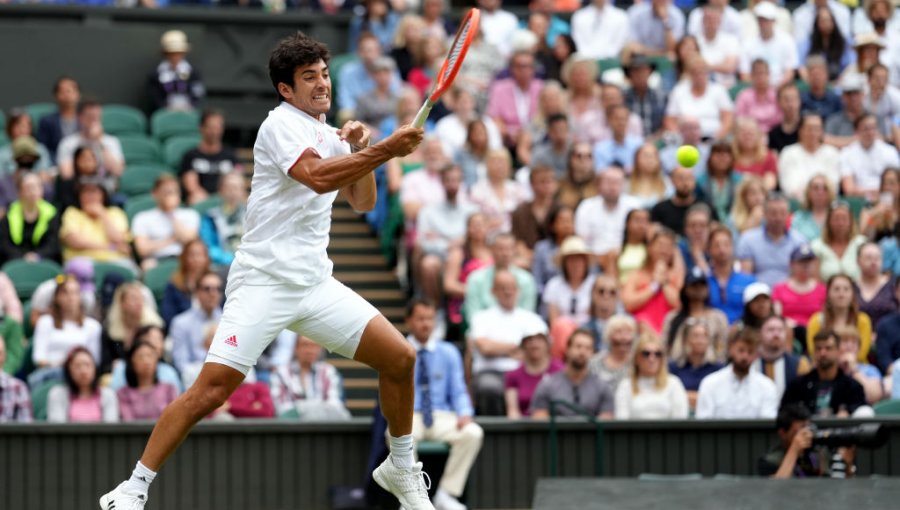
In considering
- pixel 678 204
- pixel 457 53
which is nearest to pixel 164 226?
pixel 678 204

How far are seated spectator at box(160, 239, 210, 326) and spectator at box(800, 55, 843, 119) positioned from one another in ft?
20.3

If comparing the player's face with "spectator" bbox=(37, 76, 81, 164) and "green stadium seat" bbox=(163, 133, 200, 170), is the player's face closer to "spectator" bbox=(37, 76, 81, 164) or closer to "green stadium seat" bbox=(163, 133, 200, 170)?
"green stadium seat" bbox=(163, 133, 200, 170)

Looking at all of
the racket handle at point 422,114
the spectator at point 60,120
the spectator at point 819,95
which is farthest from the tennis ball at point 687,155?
the racket handle at point 422,114

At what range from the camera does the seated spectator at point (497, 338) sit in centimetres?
1212

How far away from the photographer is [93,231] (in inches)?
535

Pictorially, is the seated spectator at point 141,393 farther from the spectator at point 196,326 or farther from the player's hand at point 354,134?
the player's hand at point 354,134

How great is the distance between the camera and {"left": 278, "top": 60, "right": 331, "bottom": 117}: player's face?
7000 millimetres

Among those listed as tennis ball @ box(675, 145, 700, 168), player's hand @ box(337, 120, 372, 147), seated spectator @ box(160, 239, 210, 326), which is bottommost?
seated spectator @ box(160, 239, 210, 326)

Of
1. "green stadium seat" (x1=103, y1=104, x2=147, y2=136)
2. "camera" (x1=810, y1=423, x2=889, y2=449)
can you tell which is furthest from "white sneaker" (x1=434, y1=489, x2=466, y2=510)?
"green stadium seat" (x1=103, y1=104, x2=147, y2=136)

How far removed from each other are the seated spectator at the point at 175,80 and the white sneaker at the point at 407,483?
9.28 metres

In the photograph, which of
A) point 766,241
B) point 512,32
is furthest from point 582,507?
point 512,32

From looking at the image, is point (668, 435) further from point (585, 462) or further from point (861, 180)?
point (861, 180)

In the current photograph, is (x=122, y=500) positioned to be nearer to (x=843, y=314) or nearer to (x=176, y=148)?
(x=843, y=314)

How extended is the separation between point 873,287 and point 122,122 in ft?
23.4
